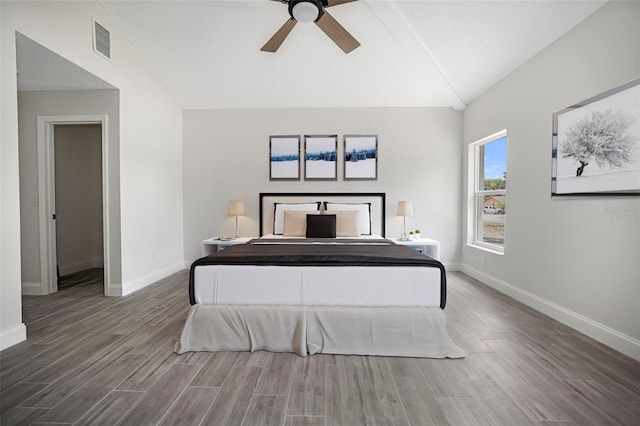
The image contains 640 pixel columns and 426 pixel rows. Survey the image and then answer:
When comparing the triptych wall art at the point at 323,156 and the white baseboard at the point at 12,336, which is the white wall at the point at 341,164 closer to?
the triptych wall art at the point at 323,156

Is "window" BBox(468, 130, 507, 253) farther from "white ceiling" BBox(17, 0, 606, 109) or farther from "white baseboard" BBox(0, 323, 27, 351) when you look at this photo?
"white baseboard" BBox(0, 323, 27, 351)

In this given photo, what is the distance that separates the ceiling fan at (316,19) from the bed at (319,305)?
1911mm

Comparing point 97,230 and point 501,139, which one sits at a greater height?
point 501,139

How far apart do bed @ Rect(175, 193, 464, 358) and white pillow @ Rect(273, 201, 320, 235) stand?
2.01 meters

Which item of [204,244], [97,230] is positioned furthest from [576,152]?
[97,230]

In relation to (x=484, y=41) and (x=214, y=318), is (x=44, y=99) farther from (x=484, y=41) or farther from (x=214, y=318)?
(x=484, y=41)

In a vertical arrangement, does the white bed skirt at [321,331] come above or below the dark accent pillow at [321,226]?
below

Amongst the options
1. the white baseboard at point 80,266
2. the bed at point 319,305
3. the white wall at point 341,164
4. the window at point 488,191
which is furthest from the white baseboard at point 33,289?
the window at point 488,191

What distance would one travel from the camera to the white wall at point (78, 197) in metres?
4.29

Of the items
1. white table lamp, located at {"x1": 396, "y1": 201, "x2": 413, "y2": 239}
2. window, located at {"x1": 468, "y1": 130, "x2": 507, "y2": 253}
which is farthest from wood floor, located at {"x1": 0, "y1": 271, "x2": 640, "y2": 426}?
white table lamp, located at {"x1": 396, "y1": 201, "x2": 413, "y2": 239}

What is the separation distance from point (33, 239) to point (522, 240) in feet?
18.4

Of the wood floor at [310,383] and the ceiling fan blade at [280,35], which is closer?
the wood floor at [310,383]

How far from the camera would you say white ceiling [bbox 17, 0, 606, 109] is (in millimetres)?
2824

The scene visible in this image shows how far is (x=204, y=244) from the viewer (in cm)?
420
